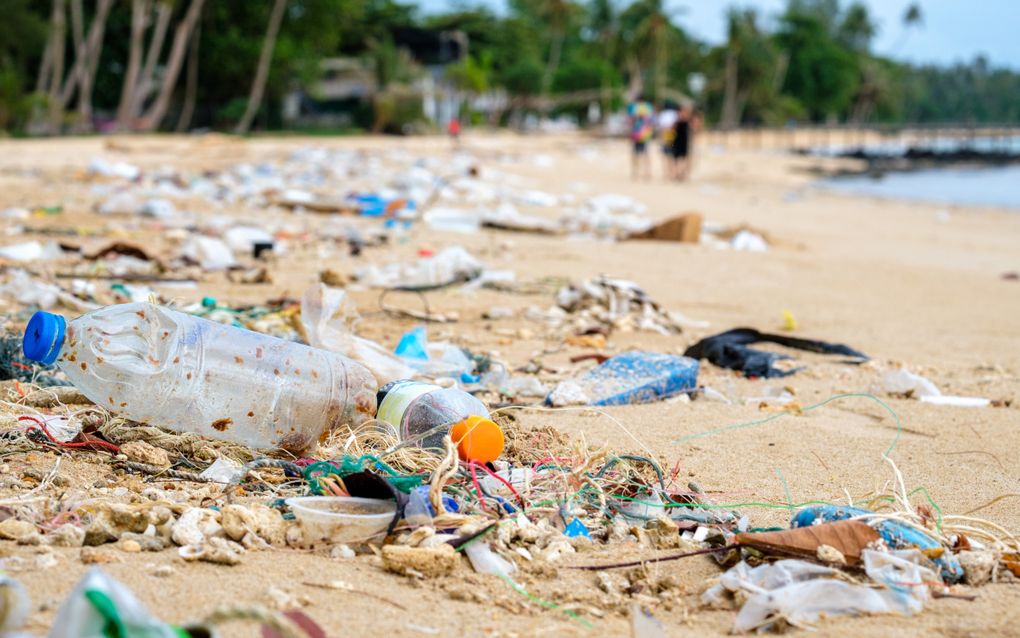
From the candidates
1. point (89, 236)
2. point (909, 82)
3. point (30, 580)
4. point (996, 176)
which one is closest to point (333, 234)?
point (89, 236)

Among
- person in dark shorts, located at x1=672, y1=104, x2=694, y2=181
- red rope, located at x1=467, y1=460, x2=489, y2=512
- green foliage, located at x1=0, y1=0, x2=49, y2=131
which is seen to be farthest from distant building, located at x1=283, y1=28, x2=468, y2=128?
red rope, located at x1=467, y1=460, x2=489, y2=512

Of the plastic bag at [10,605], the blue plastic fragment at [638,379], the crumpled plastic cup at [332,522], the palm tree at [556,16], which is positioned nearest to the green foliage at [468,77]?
the palm tree at [556,16]

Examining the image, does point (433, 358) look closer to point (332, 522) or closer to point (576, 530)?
point (576, 530)

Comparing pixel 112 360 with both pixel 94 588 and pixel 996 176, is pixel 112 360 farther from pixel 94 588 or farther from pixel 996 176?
pixel 996 176

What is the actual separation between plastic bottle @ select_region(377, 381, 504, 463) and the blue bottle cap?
2.87 feet

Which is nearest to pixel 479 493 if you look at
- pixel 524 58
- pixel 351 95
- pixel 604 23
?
pixel 351 95

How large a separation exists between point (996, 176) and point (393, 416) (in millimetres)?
40258

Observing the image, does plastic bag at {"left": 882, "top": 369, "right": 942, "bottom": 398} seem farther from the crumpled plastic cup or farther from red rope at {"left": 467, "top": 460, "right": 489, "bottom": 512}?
the crumpled plastic cup

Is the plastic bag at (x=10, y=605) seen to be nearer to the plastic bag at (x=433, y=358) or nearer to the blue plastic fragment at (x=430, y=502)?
the blue plastic fragment at (x=430, y=502)

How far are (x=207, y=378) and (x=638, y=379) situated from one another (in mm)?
1608

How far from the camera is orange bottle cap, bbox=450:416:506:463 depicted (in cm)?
252

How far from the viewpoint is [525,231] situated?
28.5ft

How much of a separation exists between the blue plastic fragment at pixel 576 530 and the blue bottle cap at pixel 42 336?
50.3 inches

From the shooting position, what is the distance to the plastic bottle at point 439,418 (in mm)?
2529
